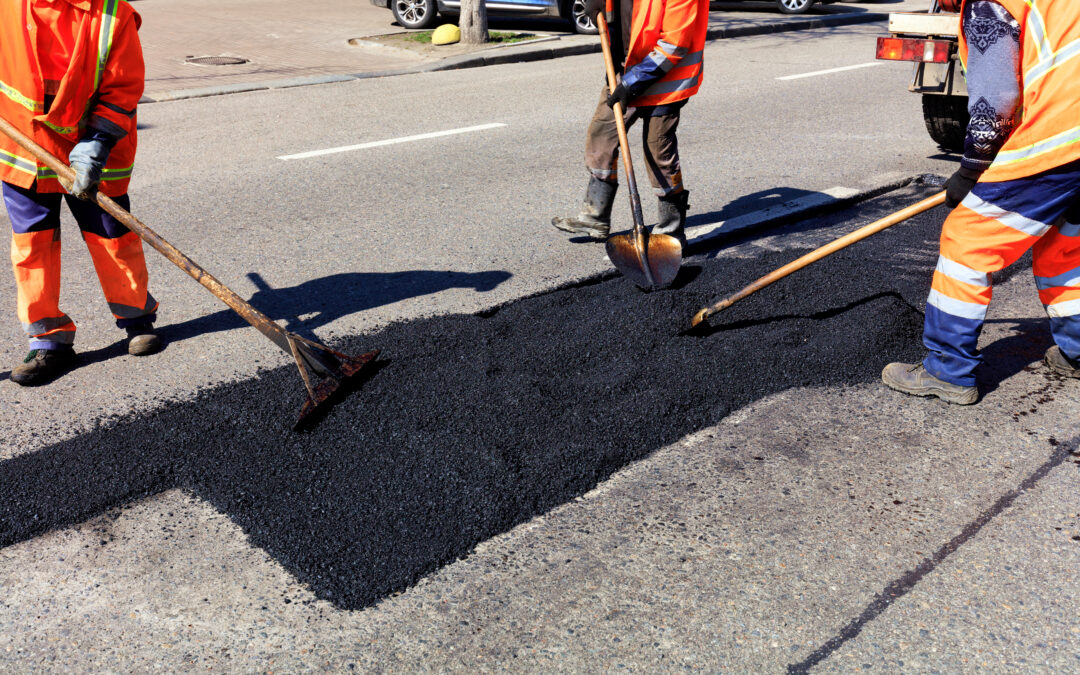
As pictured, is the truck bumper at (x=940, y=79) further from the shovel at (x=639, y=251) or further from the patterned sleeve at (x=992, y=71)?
the patterned sleeve at (x=992, y=71)

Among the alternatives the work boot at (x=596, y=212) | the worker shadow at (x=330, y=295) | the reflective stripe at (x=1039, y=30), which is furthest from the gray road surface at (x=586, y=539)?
the reflective stripe at (x=1039, y=30)

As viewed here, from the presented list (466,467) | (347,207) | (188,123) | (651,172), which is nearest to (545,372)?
(466,467)

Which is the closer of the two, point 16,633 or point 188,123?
point 16,633

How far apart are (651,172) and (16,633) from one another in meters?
3.65

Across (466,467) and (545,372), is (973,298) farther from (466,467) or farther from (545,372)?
(466,467)

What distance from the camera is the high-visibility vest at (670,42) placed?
4582 mm

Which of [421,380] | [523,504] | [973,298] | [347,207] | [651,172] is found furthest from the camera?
[347,207]

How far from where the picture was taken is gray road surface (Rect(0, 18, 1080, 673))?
7.77ft

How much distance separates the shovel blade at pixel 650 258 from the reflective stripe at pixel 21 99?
254cm

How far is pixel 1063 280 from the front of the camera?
3.49m

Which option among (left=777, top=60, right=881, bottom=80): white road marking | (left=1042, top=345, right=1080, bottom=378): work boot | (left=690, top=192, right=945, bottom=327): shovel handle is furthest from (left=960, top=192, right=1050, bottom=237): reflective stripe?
(left=777, top=60, right=881, bottom=80): white road marking

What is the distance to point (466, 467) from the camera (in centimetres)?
306

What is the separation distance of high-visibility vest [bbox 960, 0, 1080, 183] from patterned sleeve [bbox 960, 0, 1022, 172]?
1.0 inches

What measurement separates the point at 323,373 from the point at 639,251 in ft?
6.03
